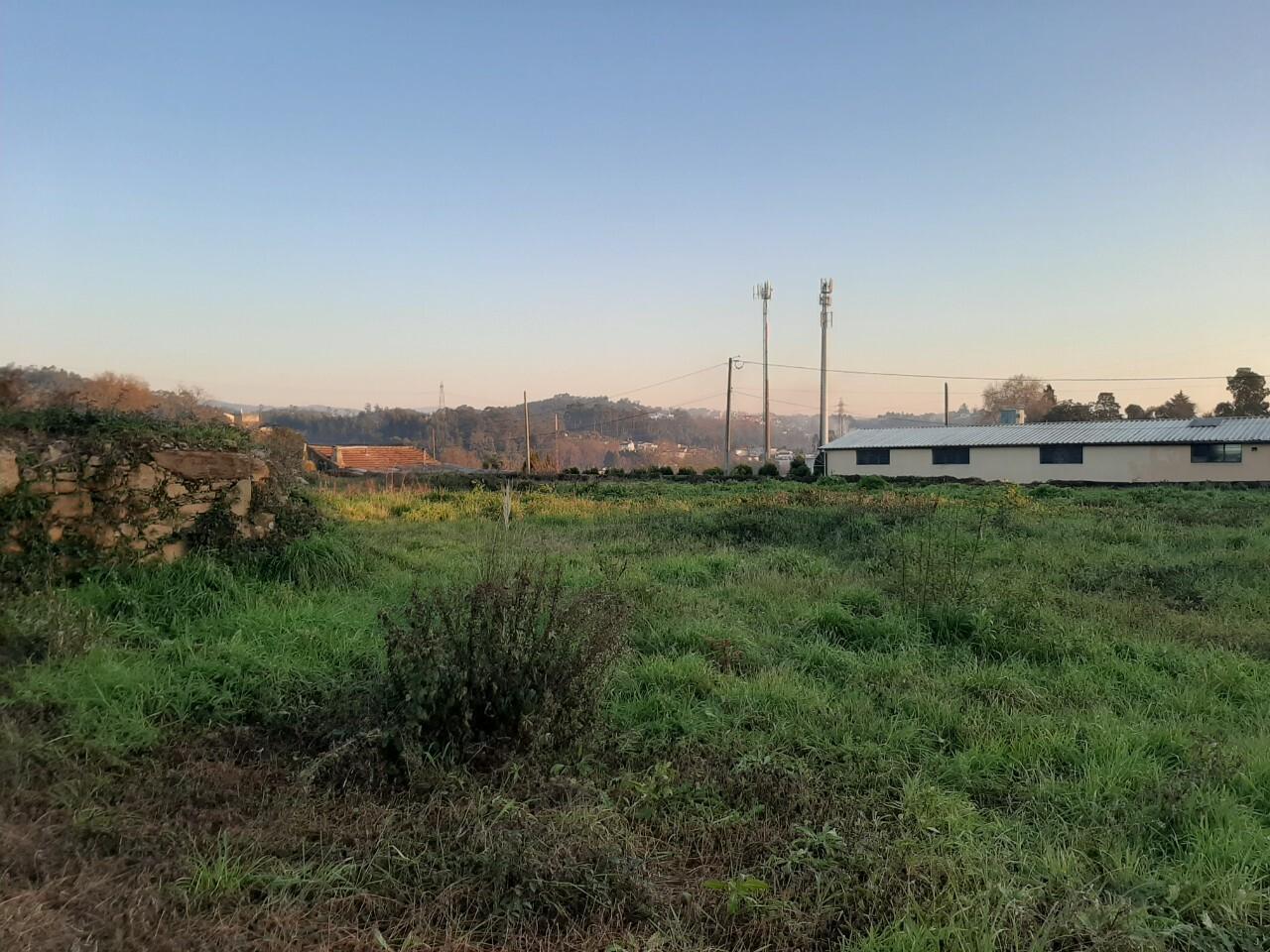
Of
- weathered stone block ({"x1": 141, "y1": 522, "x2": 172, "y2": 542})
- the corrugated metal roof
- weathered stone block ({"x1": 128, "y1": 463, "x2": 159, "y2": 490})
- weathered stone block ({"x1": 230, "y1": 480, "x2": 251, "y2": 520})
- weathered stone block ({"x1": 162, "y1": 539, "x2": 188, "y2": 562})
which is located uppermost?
A: the corrugated metal roof

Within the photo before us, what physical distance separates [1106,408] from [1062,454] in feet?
97.2

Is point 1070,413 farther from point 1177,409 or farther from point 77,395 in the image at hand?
point 77,395

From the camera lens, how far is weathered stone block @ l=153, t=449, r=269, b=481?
5918mm

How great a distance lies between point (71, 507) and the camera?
17.5 feet

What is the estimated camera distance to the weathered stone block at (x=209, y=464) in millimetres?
5918

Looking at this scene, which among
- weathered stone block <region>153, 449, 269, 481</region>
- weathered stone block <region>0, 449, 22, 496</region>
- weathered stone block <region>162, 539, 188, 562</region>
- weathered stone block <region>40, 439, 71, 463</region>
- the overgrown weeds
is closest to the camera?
the overgrown weeds

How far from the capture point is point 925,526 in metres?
11.3

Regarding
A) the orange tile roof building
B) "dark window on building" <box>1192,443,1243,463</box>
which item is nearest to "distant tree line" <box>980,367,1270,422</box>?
"dark window on building" <box>1192,443,1243,463</box>

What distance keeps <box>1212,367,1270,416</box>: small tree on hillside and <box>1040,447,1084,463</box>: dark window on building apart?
2866 centimetres

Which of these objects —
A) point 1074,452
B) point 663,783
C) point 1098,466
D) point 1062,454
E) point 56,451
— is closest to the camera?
point 663,783

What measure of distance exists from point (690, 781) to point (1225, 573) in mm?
8010

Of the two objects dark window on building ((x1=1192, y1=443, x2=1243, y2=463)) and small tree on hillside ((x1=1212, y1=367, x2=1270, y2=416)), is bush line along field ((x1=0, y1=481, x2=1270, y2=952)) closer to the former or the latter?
dark window on building ((x1=1192, y1=443, x2=1243, y2=463))

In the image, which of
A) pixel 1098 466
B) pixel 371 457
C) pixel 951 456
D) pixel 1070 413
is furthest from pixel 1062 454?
pixel 371 457

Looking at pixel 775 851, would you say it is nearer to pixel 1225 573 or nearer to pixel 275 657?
pixel 275 657
